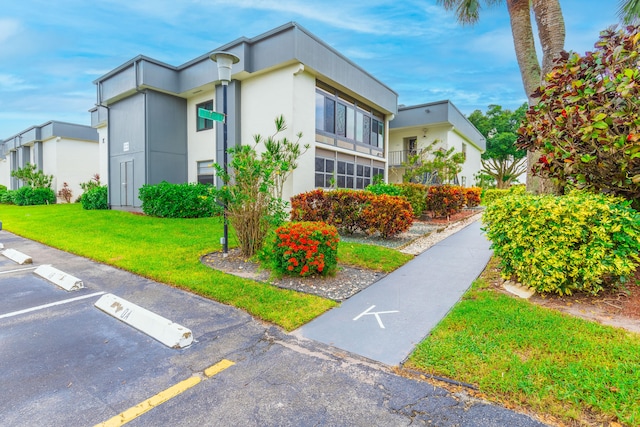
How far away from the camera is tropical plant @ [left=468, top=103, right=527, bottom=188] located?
33.1 m

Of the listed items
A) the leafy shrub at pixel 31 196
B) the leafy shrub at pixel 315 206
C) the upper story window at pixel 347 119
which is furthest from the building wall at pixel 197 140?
the leafy shrub at pixel 31 196

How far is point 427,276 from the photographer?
5.60 m

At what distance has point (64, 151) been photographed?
23969mm

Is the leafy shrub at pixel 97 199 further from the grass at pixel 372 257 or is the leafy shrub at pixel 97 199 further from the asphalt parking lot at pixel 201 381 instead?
the grass at pixel 372 257

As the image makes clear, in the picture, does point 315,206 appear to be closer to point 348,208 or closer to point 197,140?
point 348,208

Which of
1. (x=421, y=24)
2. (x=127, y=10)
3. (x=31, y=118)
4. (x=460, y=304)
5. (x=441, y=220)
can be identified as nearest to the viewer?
(x=460, y=304)

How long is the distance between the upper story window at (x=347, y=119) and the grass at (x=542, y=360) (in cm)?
1140

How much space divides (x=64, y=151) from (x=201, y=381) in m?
28.5

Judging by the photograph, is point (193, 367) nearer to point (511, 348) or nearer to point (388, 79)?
point (511, 348)

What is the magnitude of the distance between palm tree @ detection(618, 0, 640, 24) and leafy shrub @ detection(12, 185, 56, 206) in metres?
29.4

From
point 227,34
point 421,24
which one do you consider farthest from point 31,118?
point 421,24

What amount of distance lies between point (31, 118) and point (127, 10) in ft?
78.5

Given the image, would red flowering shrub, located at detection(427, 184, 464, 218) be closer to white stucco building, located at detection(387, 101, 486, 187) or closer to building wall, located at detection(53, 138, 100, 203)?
white stucco building, located at detection(387, 101, 486, 187)

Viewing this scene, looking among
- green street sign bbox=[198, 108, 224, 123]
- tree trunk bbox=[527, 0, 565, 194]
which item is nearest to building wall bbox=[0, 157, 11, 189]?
green street sign bbox=[198, 108, 224, 123]
